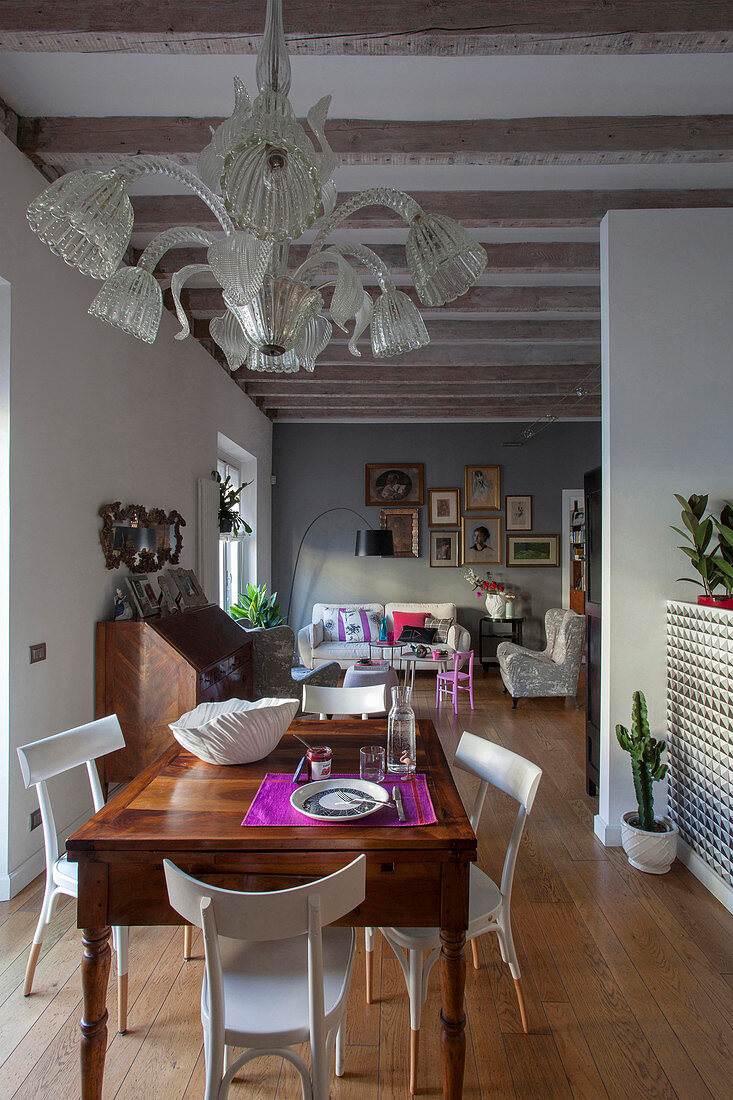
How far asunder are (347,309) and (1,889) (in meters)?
2.64

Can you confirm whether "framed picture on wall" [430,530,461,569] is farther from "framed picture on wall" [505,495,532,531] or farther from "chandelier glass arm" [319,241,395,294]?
"chandelier glass arm" [319,241,395,294]

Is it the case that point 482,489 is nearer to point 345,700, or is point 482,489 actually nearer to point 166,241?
point 345,700

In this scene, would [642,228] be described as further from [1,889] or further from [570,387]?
[1,889]

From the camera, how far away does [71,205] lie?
55.6 inches

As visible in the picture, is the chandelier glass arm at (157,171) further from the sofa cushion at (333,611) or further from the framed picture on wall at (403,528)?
the framed picture on wall at (403,528)

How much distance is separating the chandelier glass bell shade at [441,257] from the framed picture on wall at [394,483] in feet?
21.9

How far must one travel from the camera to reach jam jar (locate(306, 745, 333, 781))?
195 centimetres

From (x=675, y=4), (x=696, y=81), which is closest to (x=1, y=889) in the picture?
(x=675, y=4)

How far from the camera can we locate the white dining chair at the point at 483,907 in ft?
5.91

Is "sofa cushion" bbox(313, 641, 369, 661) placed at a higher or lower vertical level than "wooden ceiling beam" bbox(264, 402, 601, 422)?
lower

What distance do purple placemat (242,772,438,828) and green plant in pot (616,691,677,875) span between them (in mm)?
1496

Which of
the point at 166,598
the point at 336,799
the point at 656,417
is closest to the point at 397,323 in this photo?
the point at 336,799

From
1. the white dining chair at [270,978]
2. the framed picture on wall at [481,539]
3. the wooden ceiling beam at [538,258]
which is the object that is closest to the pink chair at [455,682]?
the framed picture on wall at [481,539]

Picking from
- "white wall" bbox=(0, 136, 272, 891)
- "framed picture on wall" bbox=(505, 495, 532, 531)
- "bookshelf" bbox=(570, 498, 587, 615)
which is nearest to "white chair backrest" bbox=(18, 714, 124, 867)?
"white wall" bbox=(0, 136, 272, 891)
